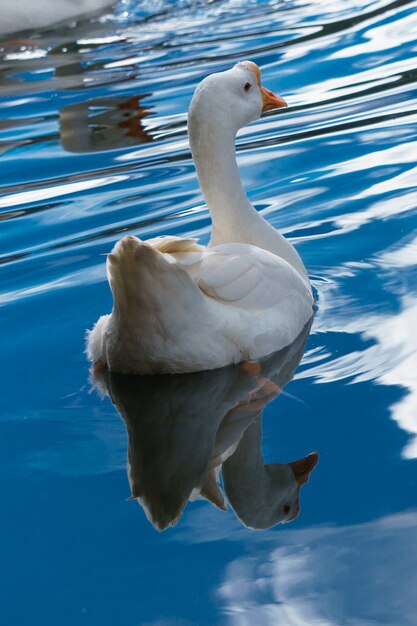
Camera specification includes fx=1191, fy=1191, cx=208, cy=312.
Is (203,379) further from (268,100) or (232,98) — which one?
(268,100)

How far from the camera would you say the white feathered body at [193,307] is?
12.6ft

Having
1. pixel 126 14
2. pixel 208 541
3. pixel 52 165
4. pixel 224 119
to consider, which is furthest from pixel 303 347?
pixel 126 14

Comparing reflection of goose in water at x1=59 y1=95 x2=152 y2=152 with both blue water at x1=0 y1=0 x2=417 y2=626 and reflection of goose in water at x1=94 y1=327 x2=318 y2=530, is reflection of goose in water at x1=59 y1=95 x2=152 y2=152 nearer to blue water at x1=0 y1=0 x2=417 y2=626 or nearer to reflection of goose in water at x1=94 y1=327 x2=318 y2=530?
blue water at x1=0 y1=0 x2=417 y2=626

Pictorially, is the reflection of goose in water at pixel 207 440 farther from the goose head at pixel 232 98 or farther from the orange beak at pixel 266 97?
the orange beak at pixel 266 97

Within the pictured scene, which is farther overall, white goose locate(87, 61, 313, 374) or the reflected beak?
the reflected beak

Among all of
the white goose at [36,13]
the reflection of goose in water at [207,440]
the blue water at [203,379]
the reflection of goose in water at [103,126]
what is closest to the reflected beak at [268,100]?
the blue water at [203,379]

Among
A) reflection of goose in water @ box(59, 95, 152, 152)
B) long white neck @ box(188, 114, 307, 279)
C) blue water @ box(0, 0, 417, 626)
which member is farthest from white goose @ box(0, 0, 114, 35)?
long white neck @ box(188, 114, 307, 279)

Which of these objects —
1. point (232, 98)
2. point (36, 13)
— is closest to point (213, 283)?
point (232, 98)

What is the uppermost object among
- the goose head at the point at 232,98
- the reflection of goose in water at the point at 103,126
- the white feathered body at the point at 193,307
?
the goose head at the point at 232,98

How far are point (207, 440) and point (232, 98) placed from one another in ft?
4.92

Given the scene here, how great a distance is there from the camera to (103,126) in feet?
27.4

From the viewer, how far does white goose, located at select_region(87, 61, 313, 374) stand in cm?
386

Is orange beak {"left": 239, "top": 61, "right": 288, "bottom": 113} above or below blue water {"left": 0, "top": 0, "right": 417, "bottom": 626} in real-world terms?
above

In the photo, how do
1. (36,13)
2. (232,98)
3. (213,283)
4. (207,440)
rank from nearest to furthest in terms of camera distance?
(207,440)
(213,283)
(232,98)
(36,13)
